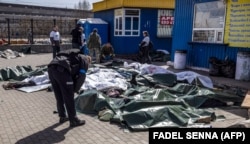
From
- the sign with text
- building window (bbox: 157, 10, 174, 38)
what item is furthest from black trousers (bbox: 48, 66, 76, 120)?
building window (bbox: 157, 10, 174, 38)

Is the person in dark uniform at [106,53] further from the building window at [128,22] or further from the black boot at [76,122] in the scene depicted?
the black boot at [76,122]

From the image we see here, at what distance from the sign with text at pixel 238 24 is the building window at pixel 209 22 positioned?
0.32m

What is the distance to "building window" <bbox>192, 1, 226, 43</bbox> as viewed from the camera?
10.3 metres

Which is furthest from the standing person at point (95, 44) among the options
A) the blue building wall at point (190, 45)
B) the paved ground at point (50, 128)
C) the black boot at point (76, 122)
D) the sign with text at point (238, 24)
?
the black boot at point (76, 122)

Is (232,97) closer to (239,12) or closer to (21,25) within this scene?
(239,12)

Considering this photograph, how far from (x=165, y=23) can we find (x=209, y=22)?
6.80m

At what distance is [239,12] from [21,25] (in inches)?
835

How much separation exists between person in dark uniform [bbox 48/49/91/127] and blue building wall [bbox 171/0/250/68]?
6.23 metres

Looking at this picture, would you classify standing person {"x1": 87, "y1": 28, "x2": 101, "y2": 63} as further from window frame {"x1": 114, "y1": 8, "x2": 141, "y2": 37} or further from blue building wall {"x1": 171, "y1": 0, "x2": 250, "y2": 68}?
blue building wall {"x1": 171, "y1": 0, "x2": 250, "y2": 68}

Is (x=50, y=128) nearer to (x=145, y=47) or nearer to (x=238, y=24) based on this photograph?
(x=238, y=24)

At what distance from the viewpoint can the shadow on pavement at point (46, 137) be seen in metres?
4.73

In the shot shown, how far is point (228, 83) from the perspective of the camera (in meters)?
8.41

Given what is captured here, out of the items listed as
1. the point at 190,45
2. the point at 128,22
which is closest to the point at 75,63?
the point at 190,45

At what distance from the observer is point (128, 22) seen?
16656 mm
